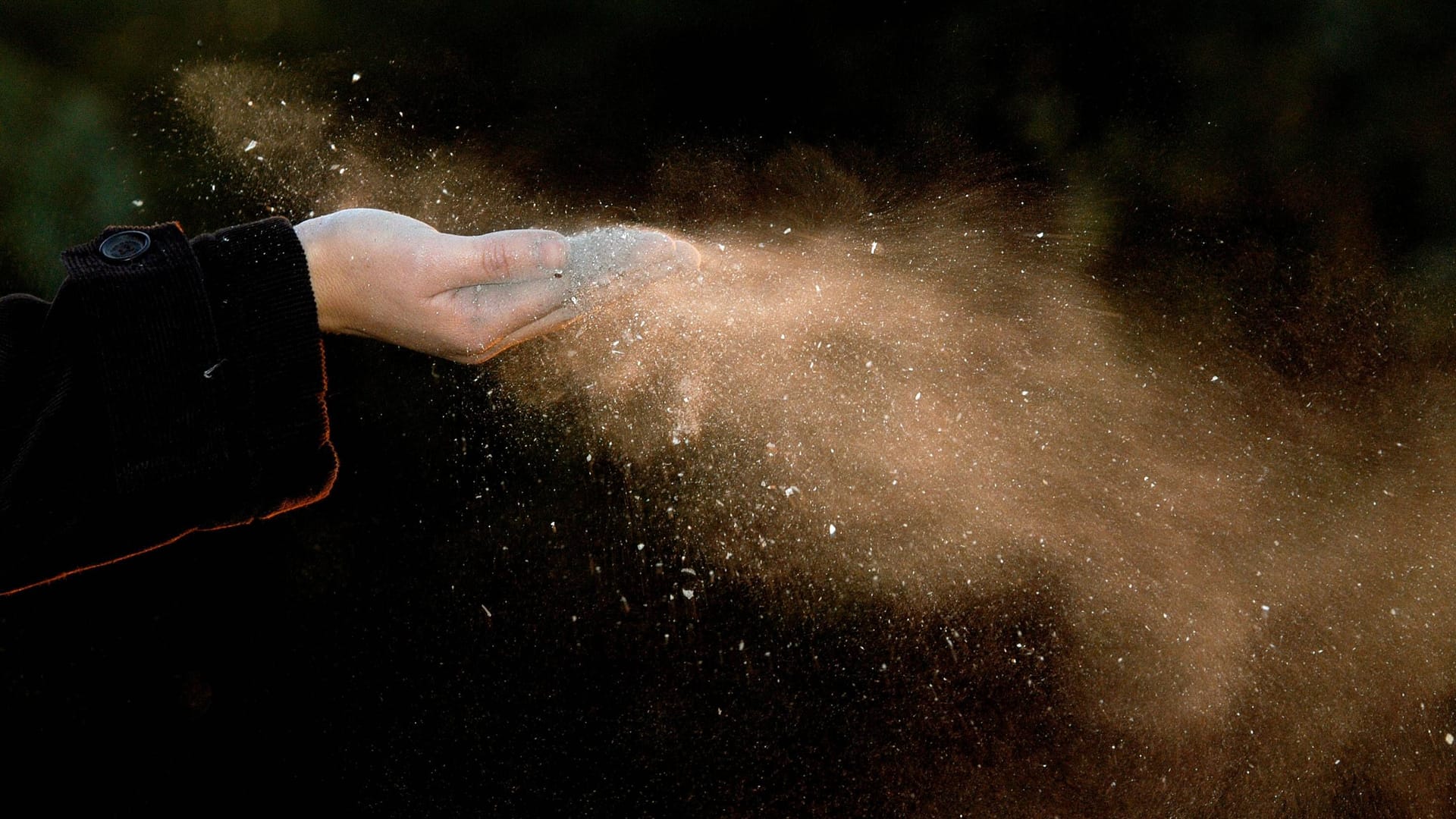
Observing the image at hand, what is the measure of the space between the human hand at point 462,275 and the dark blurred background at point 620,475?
7cm

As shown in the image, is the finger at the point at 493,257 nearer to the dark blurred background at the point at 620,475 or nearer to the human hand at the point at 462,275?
the human hand at the point at 462,275

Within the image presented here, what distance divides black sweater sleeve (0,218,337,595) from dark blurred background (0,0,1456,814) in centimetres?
16

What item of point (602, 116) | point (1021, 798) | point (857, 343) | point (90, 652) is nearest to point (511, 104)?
point (602, 116)

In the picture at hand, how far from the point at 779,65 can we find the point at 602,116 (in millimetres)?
144

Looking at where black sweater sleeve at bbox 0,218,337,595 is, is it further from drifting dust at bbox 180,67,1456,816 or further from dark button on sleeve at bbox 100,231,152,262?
drifting dust at bbox 180,67,1456,816

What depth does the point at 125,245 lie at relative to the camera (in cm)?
47

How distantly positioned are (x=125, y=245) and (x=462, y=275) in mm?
184

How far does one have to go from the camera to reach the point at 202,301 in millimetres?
468

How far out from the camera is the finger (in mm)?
549

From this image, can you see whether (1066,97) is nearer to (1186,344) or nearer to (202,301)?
(1186,344)

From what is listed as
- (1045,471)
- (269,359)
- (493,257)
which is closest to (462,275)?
(493,257)

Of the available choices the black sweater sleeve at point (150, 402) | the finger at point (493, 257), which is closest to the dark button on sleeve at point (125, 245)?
the black sweater sleeve at point (150, 402)

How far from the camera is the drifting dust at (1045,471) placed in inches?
23.3

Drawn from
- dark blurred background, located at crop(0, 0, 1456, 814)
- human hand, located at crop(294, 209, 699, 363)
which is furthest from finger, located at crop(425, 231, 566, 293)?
dark blurred background, located at crop(0, 0, 1456, 814)
